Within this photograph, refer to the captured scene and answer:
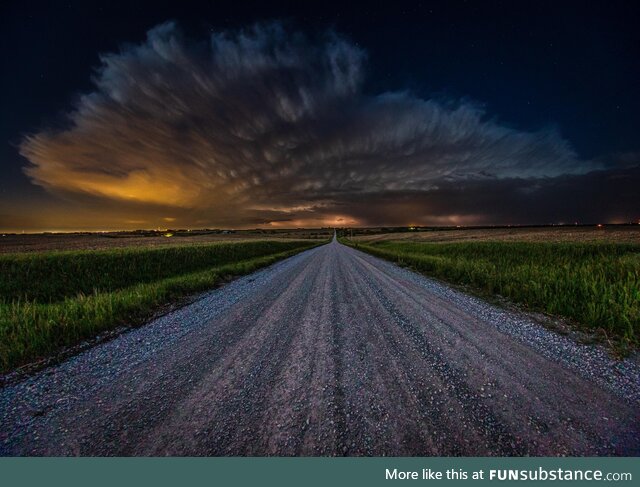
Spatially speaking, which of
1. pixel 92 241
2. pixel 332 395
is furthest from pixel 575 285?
pixel 92 241

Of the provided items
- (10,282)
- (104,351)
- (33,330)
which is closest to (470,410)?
(104,351)

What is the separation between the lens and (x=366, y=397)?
10.3 ft

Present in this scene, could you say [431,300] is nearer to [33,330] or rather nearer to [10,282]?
[33,330]

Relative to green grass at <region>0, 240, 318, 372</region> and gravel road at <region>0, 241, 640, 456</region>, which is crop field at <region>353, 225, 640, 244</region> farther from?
green grass at <region>0, 240, 318, 372</region>

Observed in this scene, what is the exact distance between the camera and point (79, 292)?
8953mm

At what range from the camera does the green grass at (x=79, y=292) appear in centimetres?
495

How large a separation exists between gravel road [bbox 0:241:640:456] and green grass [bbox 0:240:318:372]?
0.98 metres

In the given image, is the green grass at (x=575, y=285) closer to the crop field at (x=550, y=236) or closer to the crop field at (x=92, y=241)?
the crop field at (x=550, y=236)

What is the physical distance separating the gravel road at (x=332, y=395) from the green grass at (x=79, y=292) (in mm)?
977

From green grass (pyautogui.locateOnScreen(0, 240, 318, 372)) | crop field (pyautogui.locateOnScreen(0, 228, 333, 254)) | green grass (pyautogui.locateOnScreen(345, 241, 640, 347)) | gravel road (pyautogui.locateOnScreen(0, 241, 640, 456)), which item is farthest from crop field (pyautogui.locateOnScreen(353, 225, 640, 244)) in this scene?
crop field (pyautogui.locateOnScreen(0, 228, 333, 254))

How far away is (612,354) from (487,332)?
178 cm

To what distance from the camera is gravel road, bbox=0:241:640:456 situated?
8.09 feet

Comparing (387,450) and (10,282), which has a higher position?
(10,282)

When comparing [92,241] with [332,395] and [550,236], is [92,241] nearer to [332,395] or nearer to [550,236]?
[332,395]
